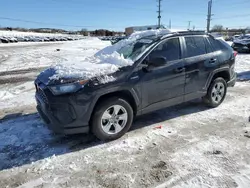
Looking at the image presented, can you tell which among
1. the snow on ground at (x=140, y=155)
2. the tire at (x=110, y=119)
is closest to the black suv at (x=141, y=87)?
the tire at (x=110, y=119)

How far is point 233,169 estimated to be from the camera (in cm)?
306

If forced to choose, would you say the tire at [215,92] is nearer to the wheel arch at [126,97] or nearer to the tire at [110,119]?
the wheel arch at [126,97]

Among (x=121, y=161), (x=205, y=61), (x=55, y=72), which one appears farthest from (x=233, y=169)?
(x=55, y=72)

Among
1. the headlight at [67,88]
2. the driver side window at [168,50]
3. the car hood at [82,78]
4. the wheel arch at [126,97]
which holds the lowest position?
the wheel arch at [126,97]

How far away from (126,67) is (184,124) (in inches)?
69.4

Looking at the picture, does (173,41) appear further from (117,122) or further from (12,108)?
(12,108)

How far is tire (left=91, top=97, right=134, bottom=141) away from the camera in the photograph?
145 inches

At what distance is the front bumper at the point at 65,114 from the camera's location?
344 cm

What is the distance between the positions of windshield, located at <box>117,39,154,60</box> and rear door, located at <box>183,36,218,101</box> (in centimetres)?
89

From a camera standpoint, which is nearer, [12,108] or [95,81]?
[95,81]

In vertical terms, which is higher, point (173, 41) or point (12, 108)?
point (173, 41)

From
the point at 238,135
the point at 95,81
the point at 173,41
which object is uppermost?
the point at 173,41

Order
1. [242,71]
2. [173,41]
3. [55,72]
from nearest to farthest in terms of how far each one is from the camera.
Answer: [55,72] → [173,41] → [242,71]

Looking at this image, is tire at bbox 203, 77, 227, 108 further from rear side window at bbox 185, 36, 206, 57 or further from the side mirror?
the side mirror
